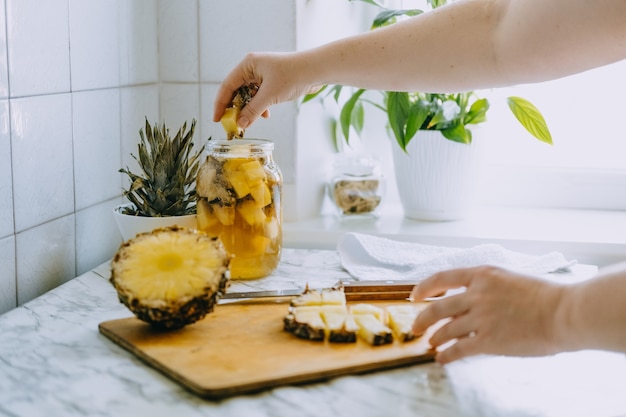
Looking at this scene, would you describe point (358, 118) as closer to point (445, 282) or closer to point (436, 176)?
point (436, 176)

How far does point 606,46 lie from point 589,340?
1.34ft

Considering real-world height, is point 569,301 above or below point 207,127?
below

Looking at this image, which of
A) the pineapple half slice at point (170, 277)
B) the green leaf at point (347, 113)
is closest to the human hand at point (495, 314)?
the pineapple half slice at point (170, 277)

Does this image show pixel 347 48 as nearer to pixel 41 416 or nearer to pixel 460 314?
pixel 460 314

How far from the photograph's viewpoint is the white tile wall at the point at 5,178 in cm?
115

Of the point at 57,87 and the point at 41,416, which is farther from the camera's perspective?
the point at 57,87

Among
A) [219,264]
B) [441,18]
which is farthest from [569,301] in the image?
[441,18]

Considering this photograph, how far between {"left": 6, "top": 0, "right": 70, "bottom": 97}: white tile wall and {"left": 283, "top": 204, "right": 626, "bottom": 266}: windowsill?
1.89 ft

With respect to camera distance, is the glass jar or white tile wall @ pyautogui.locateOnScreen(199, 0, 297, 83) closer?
white tile wall @ pyautogui.locateOnScreen(199, 0, 297, 83)

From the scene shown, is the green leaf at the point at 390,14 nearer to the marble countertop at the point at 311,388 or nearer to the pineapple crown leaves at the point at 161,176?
the pineapple crown leaves at the point at 161,176

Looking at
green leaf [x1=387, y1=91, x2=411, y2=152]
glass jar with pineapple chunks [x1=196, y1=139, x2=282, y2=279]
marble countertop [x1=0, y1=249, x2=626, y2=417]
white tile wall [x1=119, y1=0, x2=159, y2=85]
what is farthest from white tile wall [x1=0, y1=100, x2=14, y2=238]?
green leaf [x1=387, y1=91, x2=411, y2=152]

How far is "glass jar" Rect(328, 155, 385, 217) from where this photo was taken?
1.76 metres

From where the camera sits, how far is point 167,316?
0.98 metres

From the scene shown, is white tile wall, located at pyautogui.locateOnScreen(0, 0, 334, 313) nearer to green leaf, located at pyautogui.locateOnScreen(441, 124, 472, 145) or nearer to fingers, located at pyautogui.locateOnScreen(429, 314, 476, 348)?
green leaf, located at pyautogui.locateOnScreen(441, 124, 472, 145)
